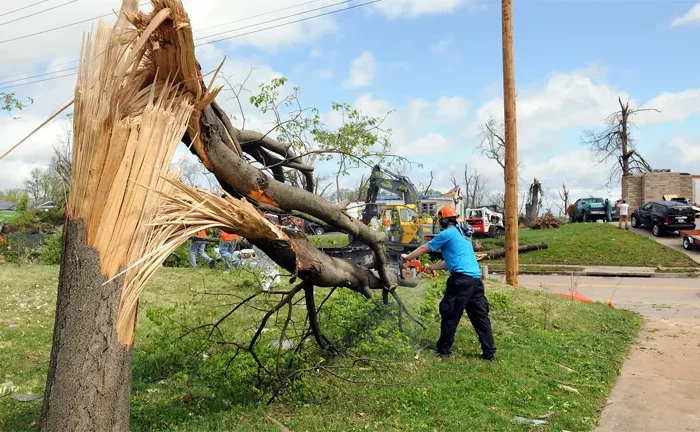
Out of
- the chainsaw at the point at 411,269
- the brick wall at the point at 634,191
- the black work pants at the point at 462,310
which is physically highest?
the brick wall at the point at 634,191

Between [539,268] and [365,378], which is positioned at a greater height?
[539,268]

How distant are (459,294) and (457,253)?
450 millimetres

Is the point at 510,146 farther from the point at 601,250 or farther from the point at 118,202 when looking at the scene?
the point at 601,250

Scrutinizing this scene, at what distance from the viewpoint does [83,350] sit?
10.3 feet

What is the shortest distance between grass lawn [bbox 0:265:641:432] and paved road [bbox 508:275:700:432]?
188 millimetres

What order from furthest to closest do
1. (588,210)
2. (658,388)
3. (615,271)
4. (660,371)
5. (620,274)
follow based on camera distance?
(588,210), (615,271), (620,274), (660,371), (658,388)

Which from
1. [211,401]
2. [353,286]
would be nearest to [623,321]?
[353,286]

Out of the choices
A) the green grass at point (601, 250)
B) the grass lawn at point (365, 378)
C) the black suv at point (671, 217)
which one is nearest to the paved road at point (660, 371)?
the grass lawn at point (365, 378)

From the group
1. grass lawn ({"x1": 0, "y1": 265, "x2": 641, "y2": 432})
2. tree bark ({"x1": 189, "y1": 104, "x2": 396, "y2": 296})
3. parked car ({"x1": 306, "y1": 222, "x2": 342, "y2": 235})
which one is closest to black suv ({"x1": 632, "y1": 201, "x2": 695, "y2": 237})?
grass lawn ({"x1": 0, "y1": 265, "x2": 641, "y2": 432})

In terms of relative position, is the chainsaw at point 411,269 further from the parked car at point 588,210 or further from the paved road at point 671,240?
the parked car at point 588,210

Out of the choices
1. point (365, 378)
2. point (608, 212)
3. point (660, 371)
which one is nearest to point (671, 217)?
point (608, 212)

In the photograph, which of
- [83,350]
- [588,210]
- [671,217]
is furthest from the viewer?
[588,210]

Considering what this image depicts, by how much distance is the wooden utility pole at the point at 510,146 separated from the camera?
12.7 m

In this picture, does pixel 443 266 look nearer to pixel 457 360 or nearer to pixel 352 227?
pixel 457 360
